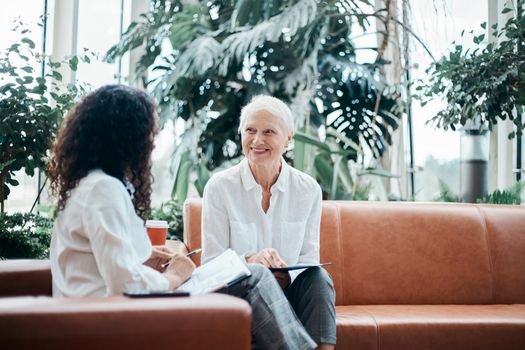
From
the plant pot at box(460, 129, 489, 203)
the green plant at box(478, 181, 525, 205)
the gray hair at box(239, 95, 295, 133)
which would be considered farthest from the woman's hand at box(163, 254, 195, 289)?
the plant pot at box(460, 129, 489, 203)

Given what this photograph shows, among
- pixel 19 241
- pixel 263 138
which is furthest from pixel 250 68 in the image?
pixel 19 241

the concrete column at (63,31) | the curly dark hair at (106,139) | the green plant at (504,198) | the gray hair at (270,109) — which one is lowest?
the green plant at (504,198)

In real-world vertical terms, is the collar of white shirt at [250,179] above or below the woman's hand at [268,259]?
above

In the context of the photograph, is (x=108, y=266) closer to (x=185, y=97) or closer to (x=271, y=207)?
(x=271, y=207)

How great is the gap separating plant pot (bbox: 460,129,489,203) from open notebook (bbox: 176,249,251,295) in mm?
3029

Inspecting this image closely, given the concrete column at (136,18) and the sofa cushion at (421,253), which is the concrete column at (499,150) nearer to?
the sofa cushion at (421,253)

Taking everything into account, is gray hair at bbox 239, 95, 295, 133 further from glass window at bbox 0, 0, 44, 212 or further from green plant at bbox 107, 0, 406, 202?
green plant at bbox 107, 0, 406, 202

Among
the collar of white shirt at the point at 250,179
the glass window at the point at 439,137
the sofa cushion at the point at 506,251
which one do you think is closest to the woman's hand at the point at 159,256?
the collar of white shirt at the point at 250,179

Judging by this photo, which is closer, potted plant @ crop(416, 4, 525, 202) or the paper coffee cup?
the paper coffee cup

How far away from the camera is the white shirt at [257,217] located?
2.49 metres

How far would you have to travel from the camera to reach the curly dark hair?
5.66 feet

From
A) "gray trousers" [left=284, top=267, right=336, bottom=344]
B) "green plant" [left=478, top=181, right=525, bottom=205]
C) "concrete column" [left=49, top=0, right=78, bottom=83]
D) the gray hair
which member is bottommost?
"gray trousers" [left=284, top=267, right=336, bottom=344]

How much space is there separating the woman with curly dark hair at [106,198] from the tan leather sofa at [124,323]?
15 centimetres

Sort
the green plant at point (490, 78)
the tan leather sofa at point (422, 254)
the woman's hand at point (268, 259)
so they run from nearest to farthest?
the woman's hand at point (268, 259), the tan leather sofa at point (422, 254), the green plant at point (490, 78)
